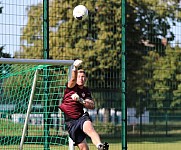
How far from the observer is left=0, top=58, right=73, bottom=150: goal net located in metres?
A: 10.9

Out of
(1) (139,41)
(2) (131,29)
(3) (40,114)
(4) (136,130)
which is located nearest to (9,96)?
(3) (40,114)

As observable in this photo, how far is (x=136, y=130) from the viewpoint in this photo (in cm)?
1961

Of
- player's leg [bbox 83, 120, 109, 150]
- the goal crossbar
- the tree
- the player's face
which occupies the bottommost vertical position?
player's leg [bbox 83, 120, 109, 150]

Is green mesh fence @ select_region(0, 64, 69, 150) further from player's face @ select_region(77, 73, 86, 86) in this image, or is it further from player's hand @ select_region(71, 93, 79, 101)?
player's hand @ select_region(71, 93, 79, 101)

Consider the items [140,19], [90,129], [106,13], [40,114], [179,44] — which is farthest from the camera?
[140,19]

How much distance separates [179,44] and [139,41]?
1103cm

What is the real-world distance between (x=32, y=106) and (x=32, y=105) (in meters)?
0.18

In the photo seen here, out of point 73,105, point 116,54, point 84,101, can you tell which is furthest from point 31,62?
point 116,54

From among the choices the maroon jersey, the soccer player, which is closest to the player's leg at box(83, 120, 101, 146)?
the soccer player

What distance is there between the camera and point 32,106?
11.1 metres

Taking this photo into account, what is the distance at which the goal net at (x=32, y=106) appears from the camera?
10.9 meters

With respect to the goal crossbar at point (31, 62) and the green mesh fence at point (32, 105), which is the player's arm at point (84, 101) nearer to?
the goal crossbar at point (31, 62)

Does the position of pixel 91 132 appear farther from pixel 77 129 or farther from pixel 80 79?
pixel 80 79

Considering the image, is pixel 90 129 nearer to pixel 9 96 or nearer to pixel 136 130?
pixel 9 96
